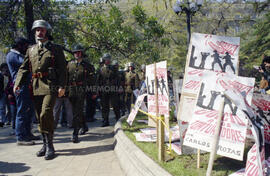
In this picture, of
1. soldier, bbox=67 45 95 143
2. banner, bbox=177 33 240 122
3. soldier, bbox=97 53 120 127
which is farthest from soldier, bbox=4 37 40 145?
banner, bbox=177 33 240 122

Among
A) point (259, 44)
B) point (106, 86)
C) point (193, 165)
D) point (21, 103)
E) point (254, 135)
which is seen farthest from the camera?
point (259, 44)

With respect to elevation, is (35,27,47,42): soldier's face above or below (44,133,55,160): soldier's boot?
above

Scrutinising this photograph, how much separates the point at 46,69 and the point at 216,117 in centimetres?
312

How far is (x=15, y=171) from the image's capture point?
12.4 feet

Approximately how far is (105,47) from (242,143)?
9295mm

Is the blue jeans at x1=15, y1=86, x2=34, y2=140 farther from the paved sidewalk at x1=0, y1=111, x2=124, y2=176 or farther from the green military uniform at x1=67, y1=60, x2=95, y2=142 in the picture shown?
the green military uniform at x1=67, y1=60, x2=95, y2=142

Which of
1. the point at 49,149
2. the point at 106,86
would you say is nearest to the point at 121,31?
the point at 106,86

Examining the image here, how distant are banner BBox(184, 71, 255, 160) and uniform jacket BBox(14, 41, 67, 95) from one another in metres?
2.67

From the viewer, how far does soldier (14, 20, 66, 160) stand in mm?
4242

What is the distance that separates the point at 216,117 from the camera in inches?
104

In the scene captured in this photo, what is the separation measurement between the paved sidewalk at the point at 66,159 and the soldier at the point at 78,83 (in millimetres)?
476

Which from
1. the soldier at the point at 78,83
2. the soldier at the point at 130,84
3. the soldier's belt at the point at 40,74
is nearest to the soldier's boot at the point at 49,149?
the soldier at the point at 78,83

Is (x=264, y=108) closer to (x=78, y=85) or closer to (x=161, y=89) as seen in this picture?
(x=161, y=89)

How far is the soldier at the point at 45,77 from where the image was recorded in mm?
4242
